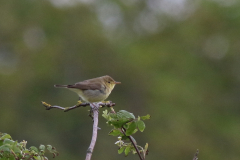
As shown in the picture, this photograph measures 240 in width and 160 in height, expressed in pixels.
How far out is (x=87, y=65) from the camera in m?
31.8

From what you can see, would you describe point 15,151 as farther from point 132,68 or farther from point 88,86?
point 132,68

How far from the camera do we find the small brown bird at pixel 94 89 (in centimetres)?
681

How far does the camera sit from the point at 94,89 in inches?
275

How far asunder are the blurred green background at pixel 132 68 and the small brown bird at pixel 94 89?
18462 mm

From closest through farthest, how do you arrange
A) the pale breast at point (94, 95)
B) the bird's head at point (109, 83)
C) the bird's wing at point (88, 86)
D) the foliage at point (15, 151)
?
the foliage at point (15, 151) → the pale breast at point (94, 95) → the bird's wing at point (88, 86) → the bird's head at point (109, 83)

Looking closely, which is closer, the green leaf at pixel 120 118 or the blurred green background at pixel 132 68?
the green leaf at pixel 120 118

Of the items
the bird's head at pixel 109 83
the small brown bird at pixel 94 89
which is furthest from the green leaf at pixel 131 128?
the bird's head at pixel 109 83

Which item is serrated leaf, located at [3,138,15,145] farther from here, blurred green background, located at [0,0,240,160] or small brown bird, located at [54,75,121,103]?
blurred green background, located at [0,0,240,160]

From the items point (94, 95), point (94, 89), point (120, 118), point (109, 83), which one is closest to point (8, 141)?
point (120, 118)

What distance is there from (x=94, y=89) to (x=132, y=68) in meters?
26.3

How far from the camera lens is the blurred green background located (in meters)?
29.3

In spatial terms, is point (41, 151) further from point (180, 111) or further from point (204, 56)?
point (204, 56)

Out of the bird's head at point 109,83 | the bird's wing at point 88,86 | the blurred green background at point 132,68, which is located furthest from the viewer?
the blurred green background at point 132,68

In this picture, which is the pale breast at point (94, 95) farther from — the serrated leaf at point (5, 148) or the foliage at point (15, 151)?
the serrated leaf at point (5, 148)
